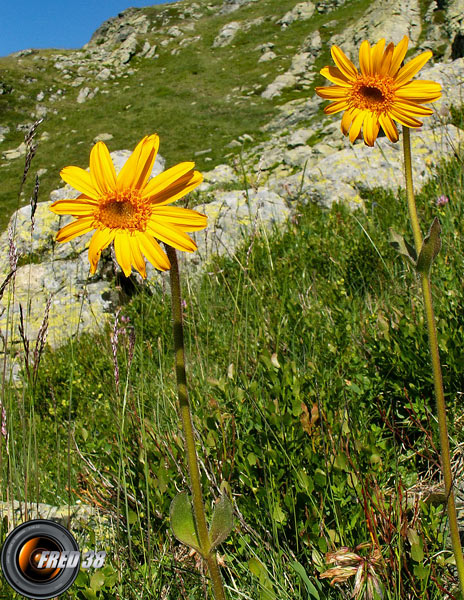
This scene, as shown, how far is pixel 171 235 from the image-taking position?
1.23 meters

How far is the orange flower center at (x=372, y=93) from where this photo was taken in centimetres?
153

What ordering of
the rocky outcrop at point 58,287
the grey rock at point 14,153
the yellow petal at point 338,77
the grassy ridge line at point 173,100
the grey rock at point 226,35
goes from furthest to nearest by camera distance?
the grey rock at point 226,35, the grey rock at point 14,153, the grassy ridge line at point 173,100, the rocky outcrop at point 58,287, the yellow petal at point 338,77

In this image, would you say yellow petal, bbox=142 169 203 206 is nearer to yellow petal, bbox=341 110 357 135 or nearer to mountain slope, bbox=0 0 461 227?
yellow petal, bbox=341 110 357 135

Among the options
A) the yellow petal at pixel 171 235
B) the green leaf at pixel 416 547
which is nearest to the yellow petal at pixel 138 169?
the yellow petal at pixel 171 235

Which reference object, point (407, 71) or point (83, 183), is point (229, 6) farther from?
point (83, 183)

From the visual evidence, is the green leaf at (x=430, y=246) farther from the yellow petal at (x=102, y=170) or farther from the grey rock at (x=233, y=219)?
the grey rock at (x=233, y=219)

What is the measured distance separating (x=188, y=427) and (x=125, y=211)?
58 centimetres

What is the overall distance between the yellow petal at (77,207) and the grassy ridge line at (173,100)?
26.6m

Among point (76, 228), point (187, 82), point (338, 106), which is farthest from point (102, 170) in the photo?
point (187, 82)

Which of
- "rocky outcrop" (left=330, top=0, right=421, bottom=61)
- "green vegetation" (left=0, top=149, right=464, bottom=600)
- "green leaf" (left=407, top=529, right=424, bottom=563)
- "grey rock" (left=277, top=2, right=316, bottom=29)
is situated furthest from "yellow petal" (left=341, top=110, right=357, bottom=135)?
"grey rock" (left=277, top=2, right=316, bottom=29)

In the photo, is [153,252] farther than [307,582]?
No

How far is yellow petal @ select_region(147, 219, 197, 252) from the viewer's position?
1.21 meters

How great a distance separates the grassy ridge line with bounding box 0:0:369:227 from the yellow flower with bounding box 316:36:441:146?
26.2 m

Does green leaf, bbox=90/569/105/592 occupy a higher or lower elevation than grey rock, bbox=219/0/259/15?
lower
